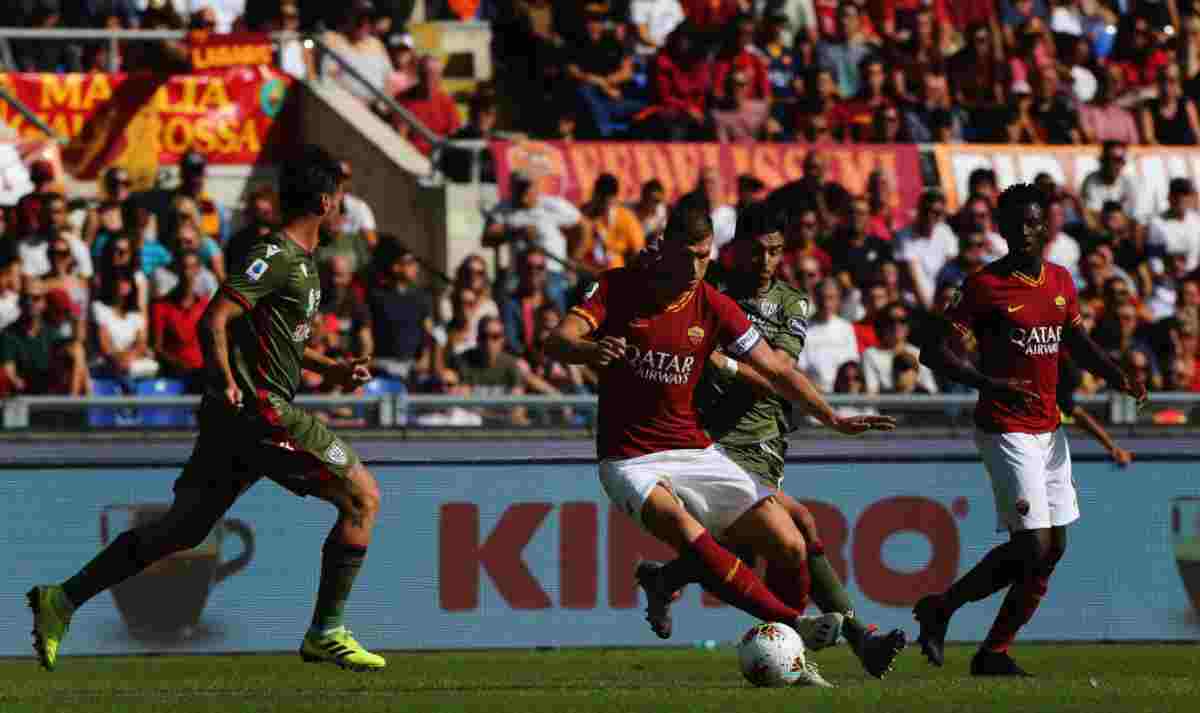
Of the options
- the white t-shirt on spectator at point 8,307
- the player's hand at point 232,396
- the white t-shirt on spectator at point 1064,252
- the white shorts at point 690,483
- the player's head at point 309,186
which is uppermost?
the player's head at point 309,186

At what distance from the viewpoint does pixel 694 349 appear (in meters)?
10.2

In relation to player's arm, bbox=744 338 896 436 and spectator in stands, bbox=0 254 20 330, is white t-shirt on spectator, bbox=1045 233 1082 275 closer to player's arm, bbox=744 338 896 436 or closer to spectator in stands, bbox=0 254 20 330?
spectator in stands, bbox=0 254 20 330

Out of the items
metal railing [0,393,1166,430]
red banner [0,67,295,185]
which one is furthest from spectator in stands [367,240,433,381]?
red banner [0,67,295,185]

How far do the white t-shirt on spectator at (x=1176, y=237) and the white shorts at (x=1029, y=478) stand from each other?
9881 mm

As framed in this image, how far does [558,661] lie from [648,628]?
1.28m

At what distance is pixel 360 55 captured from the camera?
70.1 feet

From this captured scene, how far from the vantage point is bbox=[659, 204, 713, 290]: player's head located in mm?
10070

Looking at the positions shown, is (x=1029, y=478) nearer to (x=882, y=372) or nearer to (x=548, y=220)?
(x=882, y=372)

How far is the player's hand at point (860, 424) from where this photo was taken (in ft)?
33.6

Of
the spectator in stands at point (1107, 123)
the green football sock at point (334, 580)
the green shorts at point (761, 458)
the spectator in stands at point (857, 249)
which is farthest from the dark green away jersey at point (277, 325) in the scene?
the spectator in stands at point (1107, 123)

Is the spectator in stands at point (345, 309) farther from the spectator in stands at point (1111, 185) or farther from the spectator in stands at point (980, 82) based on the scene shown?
the spectator in stands at point (980, 82)

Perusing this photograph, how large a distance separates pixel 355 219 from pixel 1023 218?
9.14 metres

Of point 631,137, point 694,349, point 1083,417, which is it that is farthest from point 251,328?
point 631,137

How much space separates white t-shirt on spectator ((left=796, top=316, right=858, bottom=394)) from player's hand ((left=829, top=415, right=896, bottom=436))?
6.22 meters
